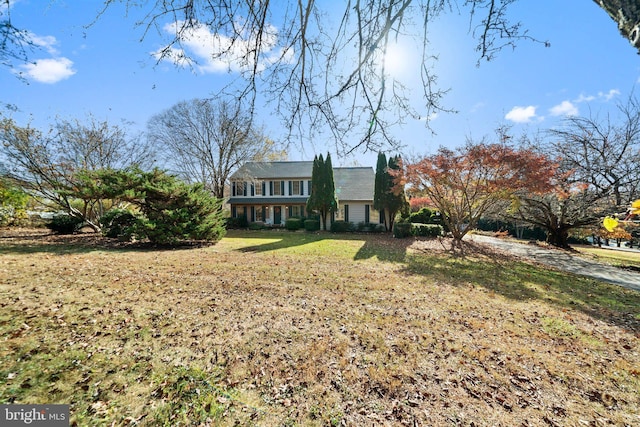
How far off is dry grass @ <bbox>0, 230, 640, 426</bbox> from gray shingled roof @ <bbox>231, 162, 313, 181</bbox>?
1742 centimetres

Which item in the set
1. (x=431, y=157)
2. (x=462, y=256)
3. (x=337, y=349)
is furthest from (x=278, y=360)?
(x=431, y=157)

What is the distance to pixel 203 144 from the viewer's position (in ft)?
70.9

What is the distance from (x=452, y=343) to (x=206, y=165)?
23472 millimetres

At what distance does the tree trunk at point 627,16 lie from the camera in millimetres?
1308

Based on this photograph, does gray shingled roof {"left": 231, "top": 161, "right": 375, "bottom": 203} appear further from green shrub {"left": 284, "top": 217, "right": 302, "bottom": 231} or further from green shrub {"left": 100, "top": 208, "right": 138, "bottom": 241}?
green shrub {"left": 100, "top": 208, "right": 138, "bottom": 241}

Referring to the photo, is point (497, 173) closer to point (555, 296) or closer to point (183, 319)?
point (555, 296)

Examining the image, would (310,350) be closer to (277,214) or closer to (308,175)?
(277,214)

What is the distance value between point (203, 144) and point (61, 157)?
30.7 ft

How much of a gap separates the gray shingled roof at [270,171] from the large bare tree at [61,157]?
8691 mm

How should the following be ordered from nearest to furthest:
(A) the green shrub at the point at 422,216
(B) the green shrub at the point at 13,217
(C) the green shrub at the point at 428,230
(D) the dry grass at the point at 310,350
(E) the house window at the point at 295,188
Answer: (D) the dry grass at the point at 310,350
(B) the green shrub at the point at 13,217
(C) the green shrub at the point at 428,230
(A) the green shrub at the point at 422,216
(E) the house window at the point at 295,188

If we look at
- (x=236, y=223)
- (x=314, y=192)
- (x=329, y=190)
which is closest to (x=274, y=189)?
(x=236, y=223)

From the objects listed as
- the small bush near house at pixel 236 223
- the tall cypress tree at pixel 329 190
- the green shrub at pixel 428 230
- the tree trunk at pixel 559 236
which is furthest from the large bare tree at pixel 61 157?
the tree trunk at pixel 559 236

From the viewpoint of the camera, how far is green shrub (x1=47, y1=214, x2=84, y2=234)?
13.1 m

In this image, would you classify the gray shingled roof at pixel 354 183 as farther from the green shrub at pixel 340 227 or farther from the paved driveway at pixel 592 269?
the paved driveway at pixel 592 269
